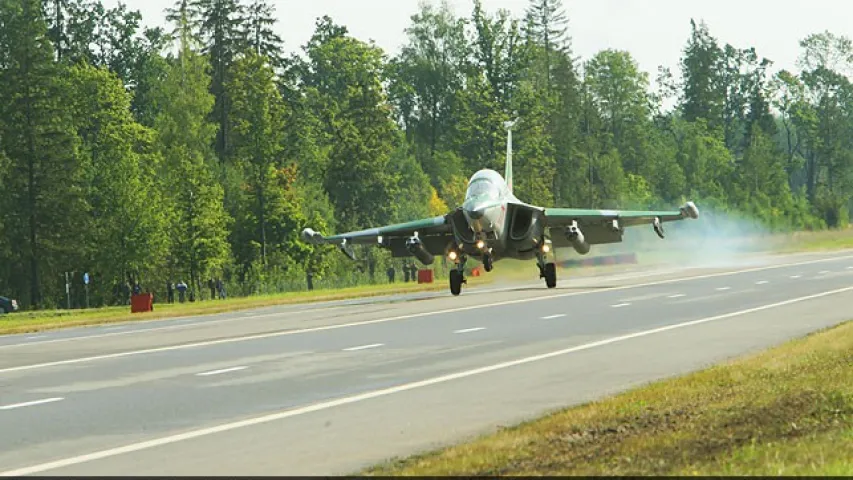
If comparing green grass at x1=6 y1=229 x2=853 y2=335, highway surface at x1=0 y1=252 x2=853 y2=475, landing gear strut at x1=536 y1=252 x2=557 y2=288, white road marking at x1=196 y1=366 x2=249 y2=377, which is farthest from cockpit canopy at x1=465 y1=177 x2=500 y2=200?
white road marking at x1=196 y1=366 x2=249 y2=377

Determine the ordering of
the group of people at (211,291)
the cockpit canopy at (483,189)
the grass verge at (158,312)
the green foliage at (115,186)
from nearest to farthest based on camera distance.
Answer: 1. the cockpit canopy at (483,189)
2. the grass verge at (158,312)
3. the group of people at (211,291)
4. the green foliage at (115,186)

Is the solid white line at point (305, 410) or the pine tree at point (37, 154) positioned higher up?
the pine tree at point (37, 154)

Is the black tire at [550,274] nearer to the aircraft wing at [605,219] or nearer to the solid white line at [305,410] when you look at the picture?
the aircraft wing at [605,219]

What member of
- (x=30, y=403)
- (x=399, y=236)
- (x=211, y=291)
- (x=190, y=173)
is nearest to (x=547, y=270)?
(x=399, y=236)

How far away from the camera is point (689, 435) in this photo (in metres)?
11.0

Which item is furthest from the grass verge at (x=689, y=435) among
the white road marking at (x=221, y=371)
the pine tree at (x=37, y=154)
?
the pine tree at (x=37, y=154)

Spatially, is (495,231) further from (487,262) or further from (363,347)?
(363,347)

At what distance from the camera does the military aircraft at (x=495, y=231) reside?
3912cm

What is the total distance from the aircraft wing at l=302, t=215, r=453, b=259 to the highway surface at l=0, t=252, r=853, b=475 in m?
7.05

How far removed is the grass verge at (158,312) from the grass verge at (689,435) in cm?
2806

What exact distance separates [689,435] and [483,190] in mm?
28072

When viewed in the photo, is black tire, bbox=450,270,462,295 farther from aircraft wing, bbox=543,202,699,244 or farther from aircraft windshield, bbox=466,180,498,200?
aircraft windshield, bbox=466,180,498,200

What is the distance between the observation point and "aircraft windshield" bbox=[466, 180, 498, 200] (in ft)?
127

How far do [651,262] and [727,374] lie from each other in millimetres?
62871
